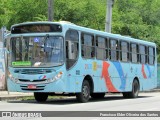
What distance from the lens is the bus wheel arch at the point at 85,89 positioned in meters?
19.6

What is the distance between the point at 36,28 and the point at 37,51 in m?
0.98

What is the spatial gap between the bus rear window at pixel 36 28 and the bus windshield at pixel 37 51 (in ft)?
1.01

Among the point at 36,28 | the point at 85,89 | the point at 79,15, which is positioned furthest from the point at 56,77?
the point at 79,15

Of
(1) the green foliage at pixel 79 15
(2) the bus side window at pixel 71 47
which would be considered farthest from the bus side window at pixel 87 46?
(1) the green foliage at pixel 79 15

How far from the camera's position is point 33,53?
18.6 metres

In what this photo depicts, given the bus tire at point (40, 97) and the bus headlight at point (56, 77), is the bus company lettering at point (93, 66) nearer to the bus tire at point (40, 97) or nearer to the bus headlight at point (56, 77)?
the bus headlight at point (56, 77)

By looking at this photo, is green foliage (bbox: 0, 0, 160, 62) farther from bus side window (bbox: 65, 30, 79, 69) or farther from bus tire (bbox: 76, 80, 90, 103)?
bus side window (bbox: 65, 30, 79, 69)

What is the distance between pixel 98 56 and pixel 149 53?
7.38 m

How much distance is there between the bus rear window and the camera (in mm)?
18500

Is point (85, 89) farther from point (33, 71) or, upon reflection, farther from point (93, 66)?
point (33, 71)

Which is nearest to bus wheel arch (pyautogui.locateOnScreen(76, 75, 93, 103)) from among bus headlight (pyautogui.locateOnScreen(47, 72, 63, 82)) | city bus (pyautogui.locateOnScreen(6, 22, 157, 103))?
city bus (pyautogui.locateOnScreen(6, 22, 157, 103))

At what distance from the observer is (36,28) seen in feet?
61.7

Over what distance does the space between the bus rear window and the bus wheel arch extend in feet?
9.11

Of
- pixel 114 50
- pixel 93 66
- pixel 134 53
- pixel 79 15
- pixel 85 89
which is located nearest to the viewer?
pixel 85 89
